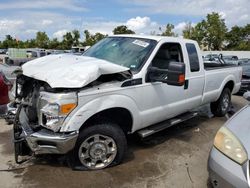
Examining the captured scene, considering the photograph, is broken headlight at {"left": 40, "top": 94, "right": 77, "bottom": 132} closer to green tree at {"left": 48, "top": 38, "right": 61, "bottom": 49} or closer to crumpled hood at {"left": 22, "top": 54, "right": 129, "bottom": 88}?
crumpled hood at {"left": 22, "top": 54, "right": 129, "bottom": 88}

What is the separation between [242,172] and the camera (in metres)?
2.87

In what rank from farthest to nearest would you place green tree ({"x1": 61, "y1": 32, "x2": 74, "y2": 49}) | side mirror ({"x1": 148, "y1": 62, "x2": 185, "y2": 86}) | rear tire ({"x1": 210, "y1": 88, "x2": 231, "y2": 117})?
green tree ({"x1": 61, "y1": 32, "x2": 74, "y2": 49})
rear tire ({"x1": 210, "y1": 88, "x2": 231, "y2": 117})
side mirror ({"x1": 148, "y1": 62, "x2": 185, "y2": 86})

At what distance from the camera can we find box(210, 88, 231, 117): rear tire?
7.70 meters

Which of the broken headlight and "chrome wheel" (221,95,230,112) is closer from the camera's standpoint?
the broken headlight

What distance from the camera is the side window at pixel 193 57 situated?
20.0 ft

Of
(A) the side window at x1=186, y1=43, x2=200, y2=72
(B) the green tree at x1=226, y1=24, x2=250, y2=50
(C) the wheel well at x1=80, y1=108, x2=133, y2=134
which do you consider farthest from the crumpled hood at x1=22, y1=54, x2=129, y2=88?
(B) the green tree at x1=226, y1=24, x2=250, y2=50

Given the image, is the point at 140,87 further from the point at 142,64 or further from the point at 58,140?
the point at 58,140

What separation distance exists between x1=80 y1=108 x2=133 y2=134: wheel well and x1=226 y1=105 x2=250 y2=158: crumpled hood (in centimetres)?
163

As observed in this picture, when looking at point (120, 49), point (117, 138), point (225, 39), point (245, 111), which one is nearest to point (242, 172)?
point (245, 111)

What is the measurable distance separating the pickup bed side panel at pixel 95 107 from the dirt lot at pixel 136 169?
2.40ft

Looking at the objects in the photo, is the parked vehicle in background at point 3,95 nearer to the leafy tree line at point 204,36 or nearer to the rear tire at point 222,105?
the rear tire at point 222,105

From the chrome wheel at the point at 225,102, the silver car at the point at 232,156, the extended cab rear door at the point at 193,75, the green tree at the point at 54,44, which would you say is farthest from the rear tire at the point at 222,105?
the green tree at the point at 54,44

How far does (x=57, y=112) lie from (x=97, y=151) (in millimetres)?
867

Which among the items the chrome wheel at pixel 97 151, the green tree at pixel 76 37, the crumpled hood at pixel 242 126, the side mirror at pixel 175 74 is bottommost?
the chrome wheel at pixel 97 151
